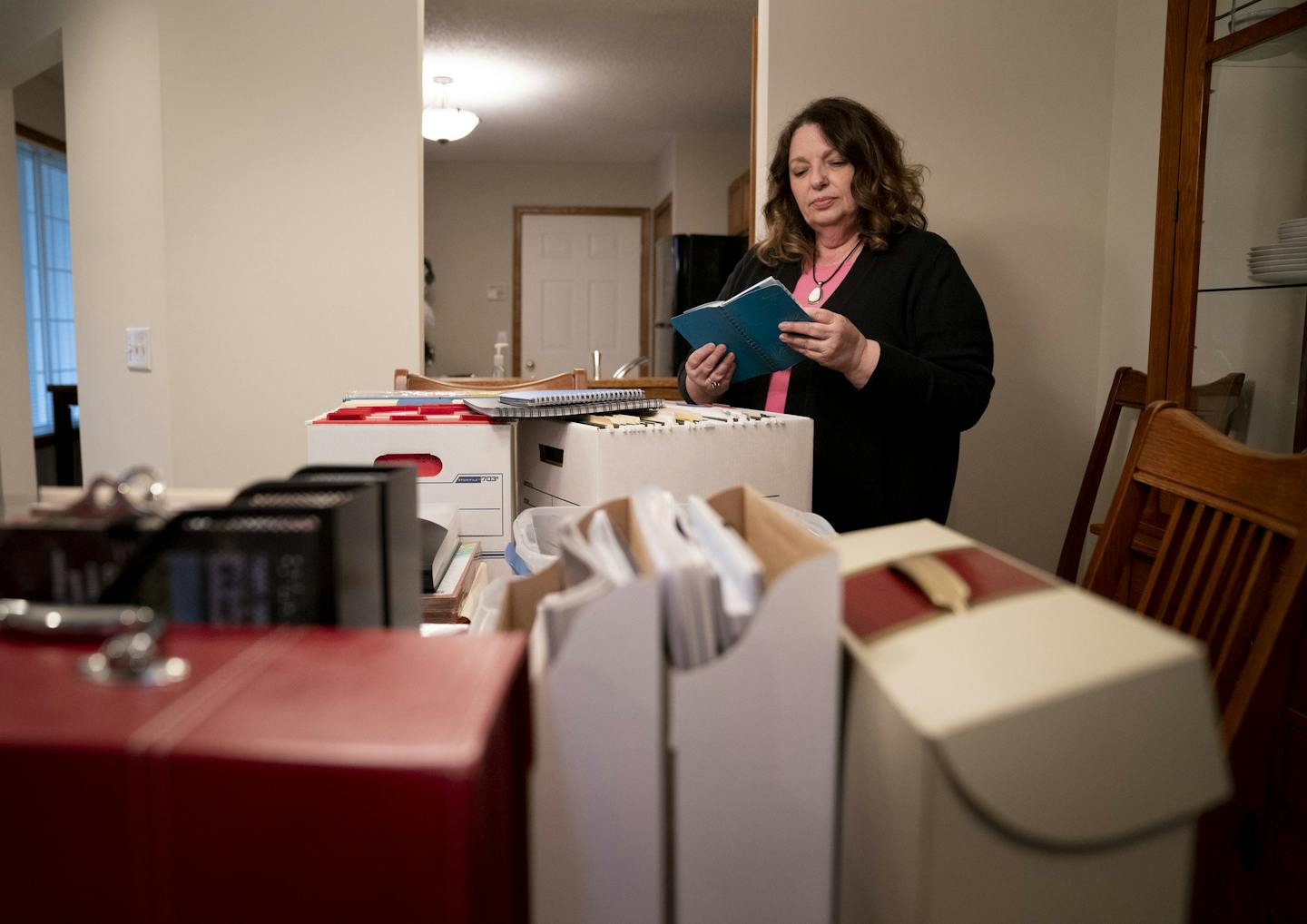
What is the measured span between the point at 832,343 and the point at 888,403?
247 millimetres

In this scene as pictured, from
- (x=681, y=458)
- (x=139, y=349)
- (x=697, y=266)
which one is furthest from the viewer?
(x=697, y=266)

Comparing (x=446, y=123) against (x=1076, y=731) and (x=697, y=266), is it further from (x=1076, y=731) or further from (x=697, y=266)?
(x=1076, y=731)

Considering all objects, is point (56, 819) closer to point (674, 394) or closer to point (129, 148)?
point (129, 148)

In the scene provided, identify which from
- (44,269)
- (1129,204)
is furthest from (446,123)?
(1129,204)

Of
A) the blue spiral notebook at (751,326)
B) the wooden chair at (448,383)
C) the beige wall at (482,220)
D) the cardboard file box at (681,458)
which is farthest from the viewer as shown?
the beige wall at (482,220)

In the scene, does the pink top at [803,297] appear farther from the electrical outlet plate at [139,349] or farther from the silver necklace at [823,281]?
the electrical outlet plate at [139,349]

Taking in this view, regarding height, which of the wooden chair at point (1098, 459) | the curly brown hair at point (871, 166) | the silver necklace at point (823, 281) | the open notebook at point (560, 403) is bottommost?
the wooden chair at point (1098, 459)

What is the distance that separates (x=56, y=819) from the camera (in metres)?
0.33

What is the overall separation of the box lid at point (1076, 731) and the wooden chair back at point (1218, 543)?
1.99ft

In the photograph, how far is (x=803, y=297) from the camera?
6.02 feet

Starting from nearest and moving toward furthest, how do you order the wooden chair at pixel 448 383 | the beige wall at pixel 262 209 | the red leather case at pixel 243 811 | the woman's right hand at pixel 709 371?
the red leather case at pixel 243 811
the woman's right hand at pixel 709 371
the wooden chair at pixel 448 383
the beige wall at pixel 262 209

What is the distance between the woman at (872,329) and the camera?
1696 mm

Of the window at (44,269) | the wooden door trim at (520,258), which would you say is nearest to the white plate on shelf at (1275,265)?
the window at (44,269)

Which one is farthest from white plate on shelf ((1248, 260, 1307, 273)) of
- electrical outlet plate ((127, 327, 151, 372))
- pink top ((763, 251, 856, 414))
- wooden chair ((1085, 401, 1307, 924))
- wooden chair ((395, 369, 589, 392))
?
electrical outlet plate ((127, 327, 151, 372))
